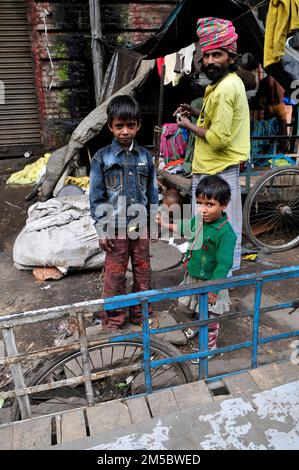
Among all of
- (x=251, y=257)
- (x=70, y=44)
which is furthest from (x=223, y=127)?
(x=70, y=44)

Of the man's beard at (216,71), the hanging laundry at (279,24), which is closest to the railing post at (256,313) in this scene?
the man's beard at (216,71)

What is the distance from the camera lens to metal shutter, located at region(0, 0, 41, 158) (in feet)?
22.9

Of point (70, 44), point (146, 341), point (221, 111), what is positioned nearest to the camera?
point (146, 341)

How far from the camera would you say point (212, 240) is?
2418 mm

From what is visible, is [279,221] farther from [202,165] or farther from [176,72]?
[176,72]

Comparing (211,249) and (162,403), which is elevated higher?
(211,249)

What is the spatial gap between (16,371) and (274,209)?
3.62m

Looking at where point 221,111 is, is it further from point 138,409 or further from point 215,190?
point 138,409

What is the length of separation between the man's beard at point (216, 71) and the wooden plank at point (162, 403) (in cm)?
224

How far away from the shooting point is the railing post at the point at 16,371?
1.77m

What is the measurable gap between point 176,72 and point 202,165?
290 centimetres

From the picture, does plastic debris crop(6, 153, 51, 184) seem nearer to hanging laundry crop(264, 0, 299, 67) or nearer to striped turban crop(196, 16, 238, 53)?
hanging laundry crop(264, 0, 299, 67)

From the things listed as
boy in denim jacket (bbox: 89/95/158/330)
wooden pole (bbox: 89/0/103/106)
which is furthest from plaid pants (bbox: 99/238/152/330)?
wooden pole (bbox: 89/0/103/106)
